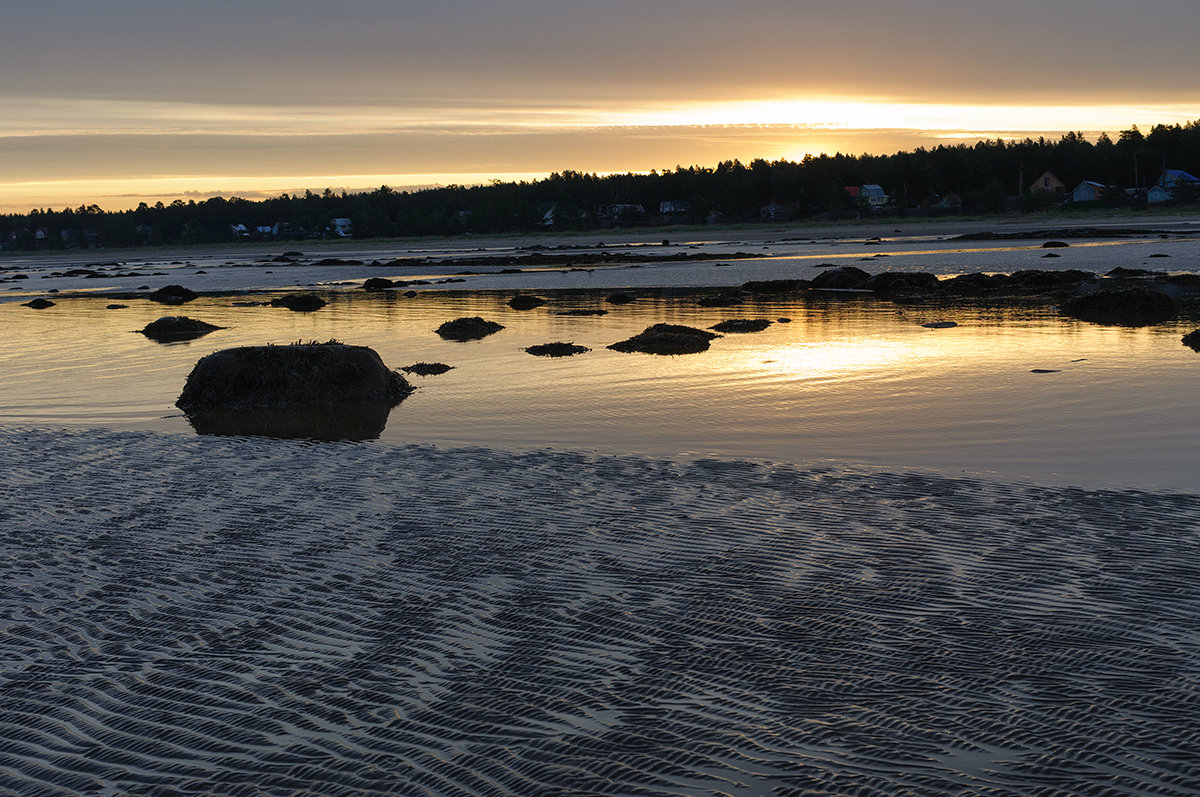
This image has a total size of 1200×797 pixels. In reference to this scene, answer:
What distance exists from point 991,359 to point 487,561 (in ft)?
35.0

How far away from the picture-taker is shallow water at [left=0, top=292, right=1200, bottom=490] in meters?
9.10

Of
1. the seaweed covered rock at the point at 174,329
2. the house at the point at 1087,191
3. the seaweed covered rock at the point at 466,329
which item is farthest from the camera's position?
the house at the point at 1087,191

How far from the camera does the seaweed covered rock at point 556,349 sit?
53.7ft

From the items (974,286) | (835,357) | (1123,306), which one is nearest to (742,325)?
(835,357)

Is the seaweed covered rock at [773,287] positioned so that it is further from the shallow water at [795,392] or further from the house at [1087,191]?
the house at [1087,191]

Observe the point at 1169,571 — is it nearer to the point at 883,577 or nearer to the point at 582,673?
the point at 883,577

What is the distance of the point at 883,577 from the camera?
5797 mm

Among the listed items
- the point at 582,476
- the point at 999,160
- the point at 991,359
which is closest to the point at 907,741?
the point at 582,476

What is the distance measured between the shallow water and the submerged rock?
240 mm

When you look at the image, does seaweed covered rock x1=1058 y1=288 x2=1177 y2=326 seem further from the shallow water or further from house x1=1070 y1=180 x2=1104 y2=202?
house x1=1070 y1=180 x2=1104 y2=202

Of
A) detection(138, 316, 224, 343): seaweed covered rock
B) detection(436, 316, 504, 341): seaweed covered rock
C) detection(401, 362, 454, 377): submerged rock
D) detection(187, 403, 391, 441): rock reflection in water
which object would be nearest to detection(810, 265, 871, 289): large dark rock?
detection(436, 316, 504, 341): seaweed covered rock

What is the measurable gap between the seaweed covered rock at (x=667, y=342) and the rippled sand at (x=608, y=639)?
817cm

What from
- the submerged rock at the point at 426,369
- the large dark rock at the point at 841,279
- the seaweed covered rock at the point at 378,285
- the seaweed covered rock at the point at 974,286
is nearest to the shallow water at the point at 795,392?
the submerged rock at the point at 426,369

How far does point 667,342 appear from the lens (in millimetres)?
16641
